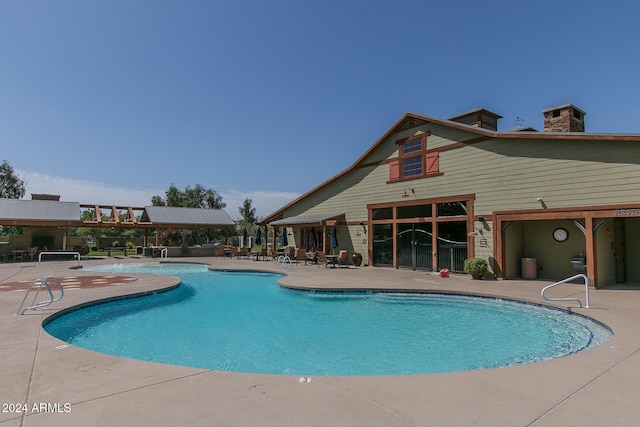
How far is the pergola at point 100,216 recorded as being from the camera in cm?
2202

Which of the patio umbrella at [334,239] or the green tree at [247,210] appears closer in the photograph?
the patio umbrella at [334,239]

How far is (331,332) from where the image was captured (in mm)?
7082

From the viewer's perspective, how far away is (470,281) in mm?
11953

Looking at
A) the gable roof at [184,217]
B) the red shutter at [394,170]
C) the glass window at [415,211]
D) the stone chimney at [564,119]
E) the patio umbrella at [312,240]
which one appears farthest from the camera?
the gable roof at [184,217]

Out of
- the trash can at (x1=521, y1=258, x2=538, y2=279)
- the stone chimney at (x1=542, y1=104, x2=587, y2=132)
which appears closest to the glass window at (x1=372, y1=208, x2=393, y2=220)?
the trash can at (x1=521, y1=258, x2=538, y2=279)

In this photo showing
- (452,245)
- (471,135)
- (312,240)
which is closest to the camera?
(471,135)

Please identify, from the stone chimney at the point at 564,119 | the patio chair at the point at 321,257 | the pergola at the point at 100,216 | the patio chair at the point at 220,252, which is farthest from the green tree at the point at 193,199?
the stone chimney at the point at 564,119

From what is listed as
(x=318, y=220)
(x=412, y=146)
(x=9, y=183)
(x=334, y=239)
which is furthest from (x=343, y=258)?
(x=9, y=183)

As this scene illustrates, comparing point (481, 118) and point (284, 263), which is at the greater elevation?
point (481, 118)

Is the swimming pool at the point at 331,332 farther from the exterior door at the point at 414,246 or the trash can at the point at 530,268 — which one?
the exterior door at the point at 414,246

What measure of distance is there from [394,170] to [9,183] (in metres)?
51.7

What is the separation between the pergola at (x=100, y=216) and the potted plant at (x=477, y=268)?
69.2 ft

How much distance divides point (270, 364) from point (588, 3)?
41.4ft

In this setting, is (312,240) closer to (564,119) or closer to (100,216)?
(564,119)
